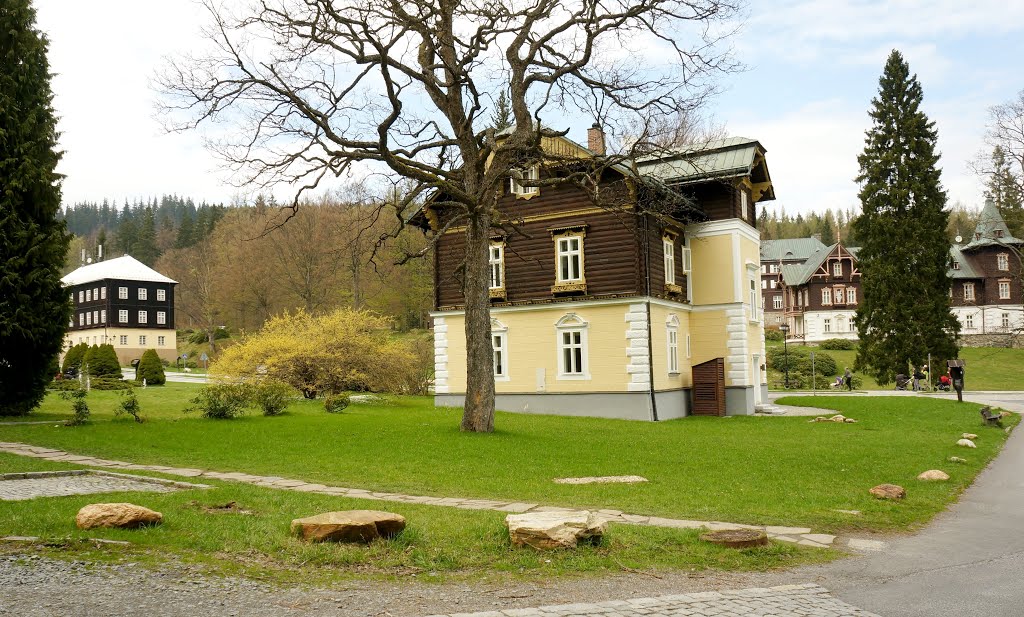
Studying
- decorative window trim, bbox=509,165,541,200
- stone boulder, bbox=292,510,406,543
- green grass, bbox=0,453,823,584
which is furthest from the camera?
decorative window trim, bbox=509,165,541,200

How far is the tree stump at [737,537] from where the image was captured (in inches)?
344

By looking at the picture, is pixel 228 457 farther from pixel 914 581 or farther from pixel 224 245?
pixel 224 245

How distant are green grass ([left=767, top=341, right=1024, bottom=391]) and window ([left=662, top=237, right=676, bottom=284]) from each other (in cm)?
2383

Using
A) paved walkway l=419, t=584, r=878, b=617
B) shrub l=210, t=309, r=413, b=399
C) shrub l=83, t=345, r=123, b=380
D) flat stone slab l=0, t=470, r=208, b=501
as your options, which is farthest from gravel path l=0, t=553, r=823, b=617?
shrub l=83, t=345, r=123, b=380

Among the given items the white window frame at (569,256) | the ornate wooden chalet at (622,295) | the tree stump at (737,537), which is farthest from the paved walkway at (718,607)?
the white window frame at (569,256)

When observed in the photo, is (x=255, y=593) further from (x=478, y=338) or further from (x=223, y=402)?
(x=223, y=402)

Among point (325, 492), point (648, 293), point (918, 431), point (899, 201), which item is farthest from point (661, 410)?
point (899, 201)

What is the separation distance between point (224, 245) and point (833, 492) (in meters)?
70.0

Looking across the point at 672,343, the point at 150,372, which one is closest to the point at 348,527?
the point at 672,343

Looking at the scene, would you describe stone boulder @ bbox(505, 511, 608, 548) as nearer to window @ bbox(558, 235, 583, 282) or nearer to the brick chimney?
window @ bbox(558, 235, 583, 282)

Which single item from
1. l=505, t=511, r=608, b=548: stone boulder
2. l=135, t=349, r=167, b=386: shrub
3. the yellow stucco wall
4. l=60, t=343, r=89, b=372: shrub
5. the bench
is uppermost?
the yellow stucco wall

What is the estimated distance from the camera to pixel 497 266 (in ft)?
106

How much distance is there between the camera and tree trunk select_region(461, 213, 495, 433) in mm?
A: 20875

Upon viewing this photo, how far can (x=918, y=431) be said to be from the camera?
24.4 m
